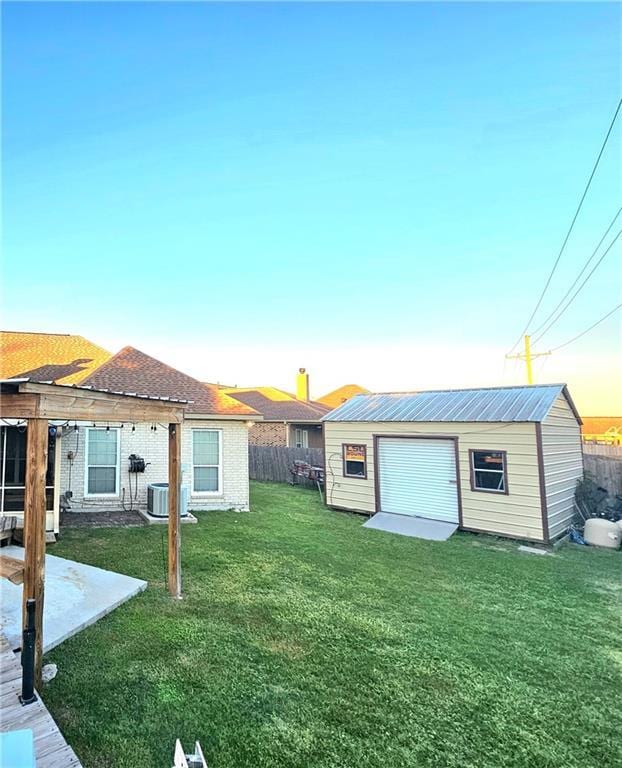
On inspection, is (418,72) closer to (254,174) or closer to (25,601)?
(254,174)

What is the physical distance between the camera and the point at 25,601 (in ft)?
10.1

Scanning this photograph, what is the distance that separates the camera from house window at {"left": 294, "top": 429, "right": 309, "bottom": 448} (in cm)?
2208

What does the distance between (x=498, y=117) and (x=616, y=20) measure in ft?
8.05

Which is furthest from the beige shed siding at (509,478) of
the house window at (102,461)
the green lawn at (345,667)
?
the house window at (102,461)

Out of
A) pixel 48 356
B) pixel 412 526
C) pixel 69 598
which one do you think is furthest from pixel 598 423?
pixel 69 598

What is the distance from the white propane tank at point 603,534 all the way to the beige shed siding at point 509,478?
4.94 feet

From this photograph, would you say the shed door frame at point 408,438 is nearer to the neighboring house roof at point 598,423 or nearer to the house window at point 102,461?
the house window at point 102,461

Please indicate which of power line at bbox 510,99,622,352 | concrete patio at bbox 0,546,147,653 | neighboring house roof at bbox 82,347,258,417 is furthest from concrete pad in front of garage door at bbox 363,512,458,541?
power line at bbox 510,99,622,352

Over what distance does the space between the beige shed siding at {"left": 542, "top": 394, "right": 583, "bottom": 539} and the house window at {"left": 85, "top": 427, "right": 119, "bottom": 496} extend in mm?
10789

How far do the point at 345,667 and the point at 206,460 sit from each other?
8.40 meters

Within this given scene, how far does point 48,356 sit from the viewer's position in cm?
1416

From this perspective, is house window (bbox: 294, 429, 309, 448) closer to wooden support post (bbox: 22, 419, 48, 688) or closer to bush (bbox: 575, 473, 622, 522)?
bush (bbox: 575, 473, 622, 522)

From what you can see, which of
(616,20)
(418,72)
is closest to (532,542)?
(616,20)

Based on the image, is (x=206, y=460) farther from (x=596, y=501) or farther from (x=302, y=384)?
(x=302, y=384)
